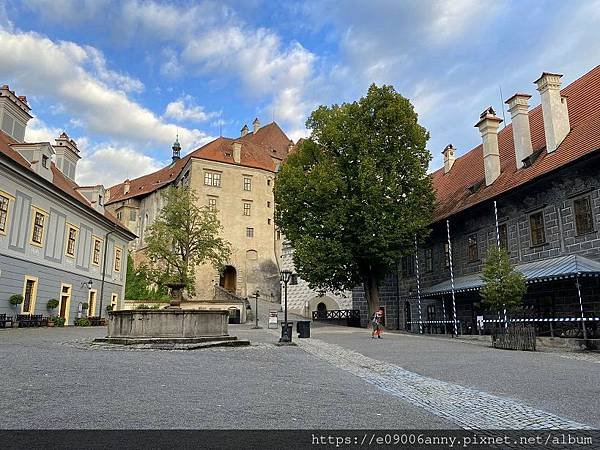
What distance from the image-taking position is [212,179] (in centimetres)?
5922

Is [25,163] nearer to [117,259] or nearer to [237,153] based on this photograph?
[117,259]

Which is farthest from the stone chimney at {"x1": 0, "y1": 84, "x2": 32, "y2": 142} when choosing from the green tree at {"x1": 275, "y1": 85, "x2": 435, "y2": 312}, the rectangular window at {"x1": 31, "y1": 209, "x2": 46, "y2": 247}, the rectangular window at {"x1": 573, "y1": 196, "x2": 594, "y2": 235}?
the rectangular window at {"x1": 573, "y1": 196, "x2": 594, "y2": 235}

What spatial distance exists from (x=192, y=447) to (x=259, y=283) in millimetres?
54856

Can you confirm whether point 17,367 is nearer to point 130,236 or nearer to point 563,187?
point 563,187

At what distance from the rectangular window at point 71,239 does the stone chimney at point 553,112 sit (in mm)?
25526

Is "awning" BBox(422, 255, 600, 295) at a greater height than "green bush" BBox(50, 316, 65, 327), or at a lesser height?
greater

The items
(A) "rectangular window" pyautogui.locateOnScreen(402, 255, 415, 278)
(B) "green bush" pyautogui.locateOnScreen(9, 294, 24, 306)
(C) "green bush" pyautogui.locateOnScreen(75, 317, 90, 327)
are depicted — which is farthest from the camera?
(A) "rectangular window" pyautogui.locateOnScreen(402, 255, 415, 278)

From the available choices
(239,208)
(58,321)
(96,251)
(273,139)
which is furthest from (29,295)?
(273,139)

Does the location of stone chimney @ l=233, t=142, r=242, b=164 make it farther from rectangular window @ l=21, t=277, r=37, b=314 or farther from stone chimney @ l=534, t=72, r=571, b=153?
stone chimney @ l=534, t=72, r=571, b=153

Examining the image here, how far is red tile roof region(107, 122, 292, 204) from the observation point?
201ft

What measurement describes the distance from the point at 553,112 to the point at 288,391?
63.5ft

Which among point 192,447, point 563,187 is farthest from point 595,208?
point 192,447

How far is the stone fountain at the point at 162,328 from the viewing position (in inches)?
604

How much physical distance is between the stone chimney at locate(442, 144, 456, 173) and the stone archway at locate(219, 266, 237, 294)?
3049 centimetres
